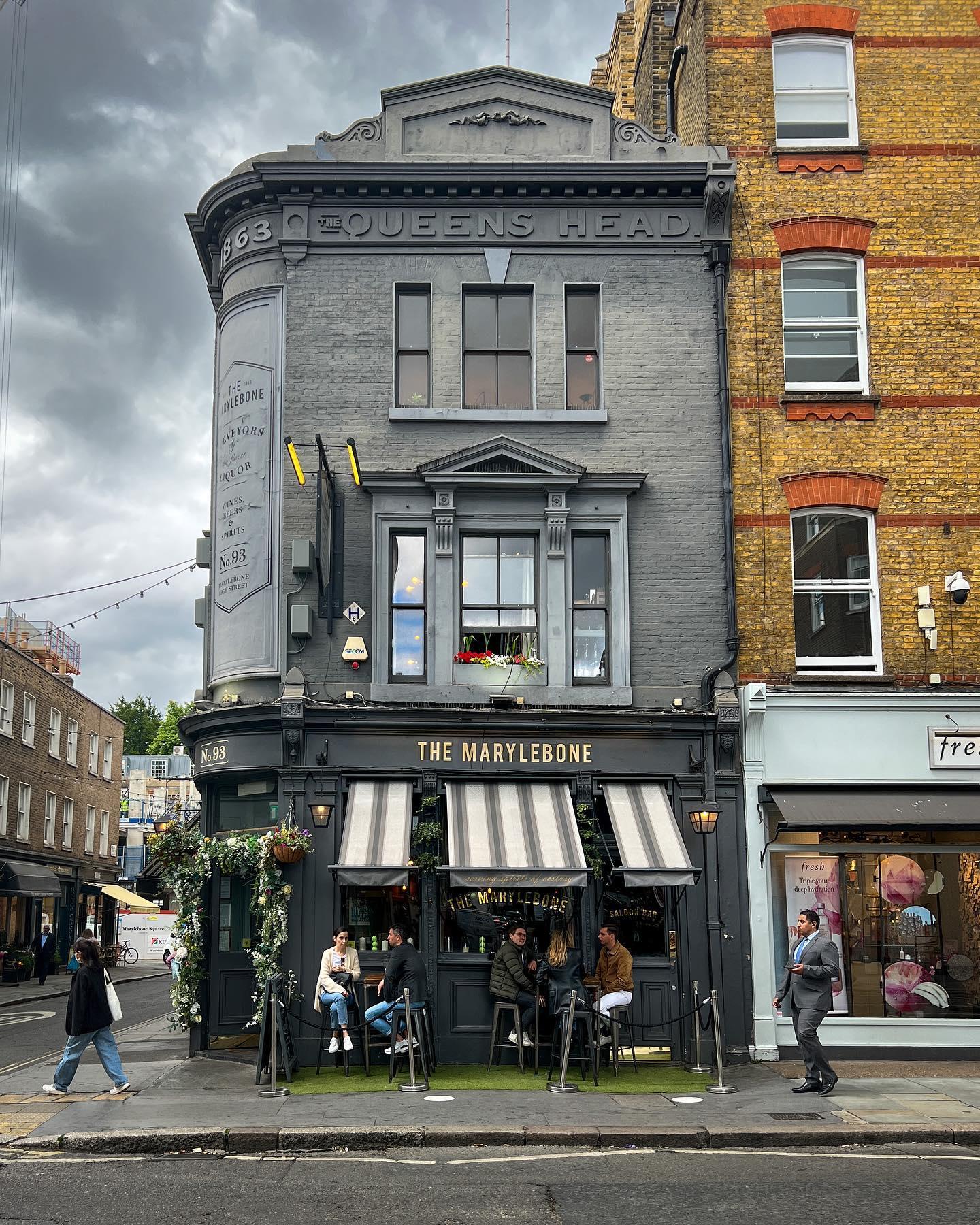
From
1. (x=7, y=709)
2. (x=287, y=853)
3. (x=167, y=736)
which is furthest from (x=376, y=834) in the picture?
(x=167, y=736)

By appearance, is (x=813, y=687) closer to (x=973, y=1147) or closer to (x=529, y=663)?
(x=529, y=663)

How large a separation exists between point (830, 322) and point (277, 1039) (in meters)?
12.4

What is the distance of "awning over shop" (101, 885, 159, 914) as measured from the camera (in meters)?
47.1

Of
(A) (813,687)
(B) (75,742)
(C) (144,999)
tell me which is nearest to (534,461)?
(A) (813,687)

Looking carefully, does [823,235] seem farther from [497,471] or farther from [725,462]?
[497,471]

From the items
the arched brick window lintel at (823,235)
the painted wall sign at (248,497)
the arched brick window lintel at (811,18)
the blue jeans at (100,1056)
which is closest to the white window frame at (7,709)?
the painted wall sign at (248,497)

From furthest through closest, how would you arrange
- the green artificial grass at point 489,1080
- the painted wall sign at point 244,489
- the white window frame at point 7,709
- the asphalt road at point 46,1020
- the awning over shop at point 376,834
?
the white window frame at point 7,709, the asphalt road at point 46,1020, the painted wall sign at point 244,489, the awning over shop at point 376,834, the green artificial grass at point 489,1080

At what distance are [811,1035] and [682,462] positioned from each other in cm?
798

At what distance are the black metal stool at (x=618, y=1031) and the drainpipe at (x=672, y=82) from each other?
14.3 meters

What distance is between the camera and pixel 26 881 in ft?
127

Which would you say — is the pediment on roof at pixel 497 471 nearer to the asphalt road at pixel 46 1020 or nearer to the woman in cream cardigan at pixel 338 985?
the woman in cream cardigan at pixel 338 985

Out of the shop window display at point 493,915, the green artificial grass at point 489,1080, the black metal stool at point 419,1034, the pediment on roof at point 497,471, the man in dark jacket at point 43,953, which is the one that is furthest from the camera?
the man in dark jacket at point 43,953

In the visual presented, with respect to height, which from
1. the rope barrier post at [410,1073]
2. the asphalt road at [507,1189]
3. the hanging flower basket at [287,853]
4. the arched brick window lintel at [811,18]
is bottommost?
the asphalt road at [507,1189]

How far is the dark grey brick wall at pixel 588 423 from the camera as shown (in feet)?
58.4
